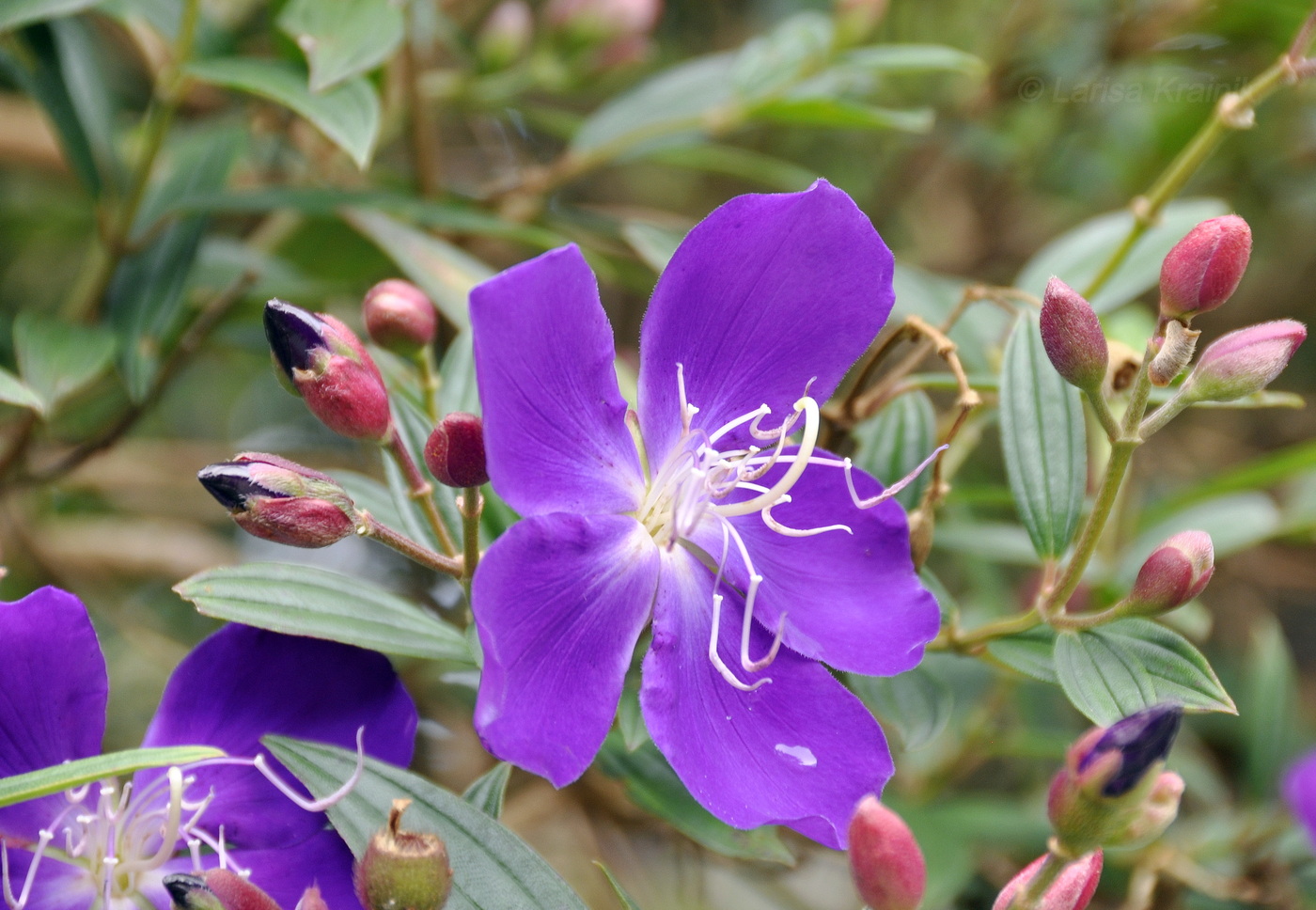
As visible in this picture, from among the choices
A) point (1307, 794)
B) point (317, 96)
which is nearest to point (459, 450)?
point (317, 96)

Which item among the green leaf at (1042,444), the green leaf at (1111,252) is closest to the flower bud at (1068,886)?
the green leaf at (1042,444)

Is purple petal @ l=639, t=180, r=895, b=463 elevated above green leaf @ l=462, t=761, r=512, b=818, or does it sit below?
above

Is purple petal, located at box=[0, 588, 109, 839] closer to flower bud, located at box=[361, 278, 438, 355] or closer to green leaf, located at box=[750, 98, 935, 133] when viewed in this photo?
flower bud, located at box=[361, 278, 438, 355]

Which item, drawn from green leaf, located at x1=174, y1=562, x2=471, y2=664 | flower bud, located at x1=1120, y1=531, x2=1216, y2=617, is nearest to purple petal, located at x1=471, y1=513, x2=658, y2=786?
green leaf, located at x1=174, y1=562, x2=471, y2=664

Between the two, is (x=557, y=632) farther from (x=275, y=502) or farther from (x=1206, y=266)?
(x=1206, y=266)

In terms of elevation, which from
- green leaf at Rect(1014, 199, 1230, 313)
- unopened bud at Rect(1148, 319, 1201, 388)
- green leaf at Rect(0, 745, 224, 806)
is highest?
unopened bud at Rect(1148, 319, 1201, 388)

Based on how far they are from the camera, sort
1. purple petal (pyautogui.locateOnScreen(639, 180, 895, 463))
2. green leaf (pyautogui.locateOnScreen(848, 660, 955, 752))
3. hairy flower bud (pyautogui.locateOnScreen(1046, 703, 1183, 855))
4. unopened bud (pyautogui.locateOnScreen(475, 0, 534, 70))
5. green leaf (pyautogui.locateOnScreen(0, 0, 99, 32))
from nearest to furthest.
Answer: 1. hairy flower bud (pyautogui.locateOnScreen(1046, 703, 1183, 855))
2. purple petal (pyautogui.locateOnScreen(639, 180, 895, 463))
3. green leaf (pyautogui.locateOnScreen(848, 660, 955, 752))
4. green leaf (pyautogui.locateOnScreen(0, 0, 99, 32))
5. unopened bud (pyautogui.locateOnScreen(475, 0, 534, 70))
